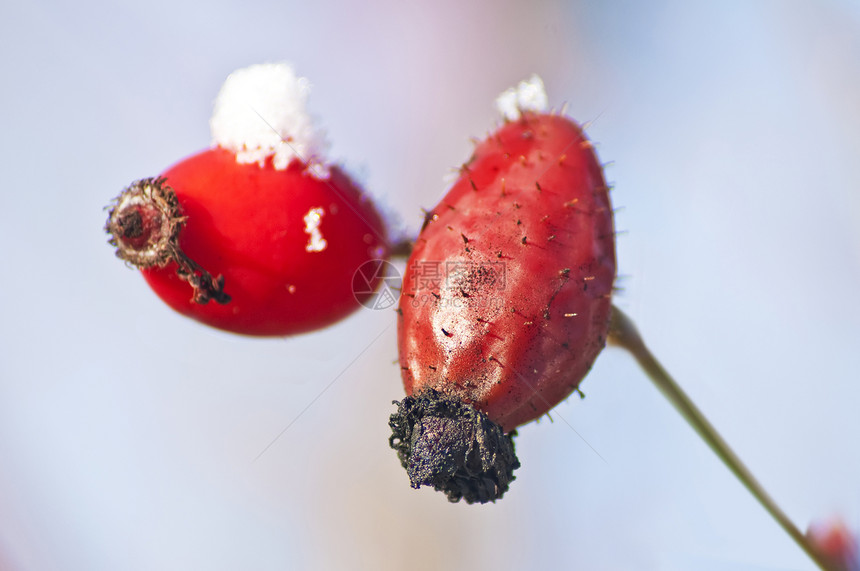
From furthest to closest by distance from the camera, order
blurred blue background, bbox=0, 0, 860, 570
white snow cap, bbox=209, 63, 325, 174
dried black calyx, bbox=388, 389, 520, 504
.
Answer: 1. blurred blue background, bbox=0, 0, 860, 570
2. white snow cap, bbox=209, 63, 325, 174
3. dried black calyx, bbox=388, 389, 520, 504

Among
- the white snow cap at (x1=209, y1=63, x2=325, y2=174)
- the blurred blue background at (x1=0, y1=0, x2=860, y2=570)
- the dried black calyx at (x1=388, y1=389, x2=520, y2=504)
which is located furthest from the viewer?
the blurred blue background at (x1=0, y1=0, x2=860, y2=570)

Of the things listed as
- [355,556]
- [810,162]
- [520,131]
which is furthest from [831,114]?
[355,556]

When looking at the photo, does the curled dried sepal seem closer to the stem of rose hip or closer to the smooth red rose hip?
the smooth red rose hip

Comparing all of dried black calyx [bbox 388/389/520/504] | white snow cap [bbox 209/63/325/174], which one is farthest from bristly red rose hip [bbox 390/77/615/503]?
white snow cap [bbox 209/63/325/174]

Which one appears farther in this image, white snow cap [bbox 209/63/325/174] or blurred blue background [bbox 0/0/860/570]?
blurred blue background [bbox 0/0/860/570]

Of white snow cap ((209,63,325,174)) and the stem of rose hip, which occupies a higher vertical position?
white snow cap ((209,63,325,174))

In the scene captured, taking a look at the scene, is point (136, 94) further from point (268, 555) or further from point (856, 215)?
point (856, 215)

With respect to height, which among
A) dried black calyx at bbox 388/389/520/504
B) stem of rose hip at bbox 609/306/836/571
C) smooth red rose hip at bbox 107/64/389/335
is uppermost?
smooth red rose hip at bbox 107/64/389/335

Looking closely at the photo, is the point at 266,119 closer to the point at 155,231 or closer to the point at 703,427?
the point at 155,231

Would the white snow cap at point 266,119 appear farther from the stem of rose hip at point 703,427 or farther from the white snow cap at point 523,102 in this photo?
the stem of rose hip at point 703,427
